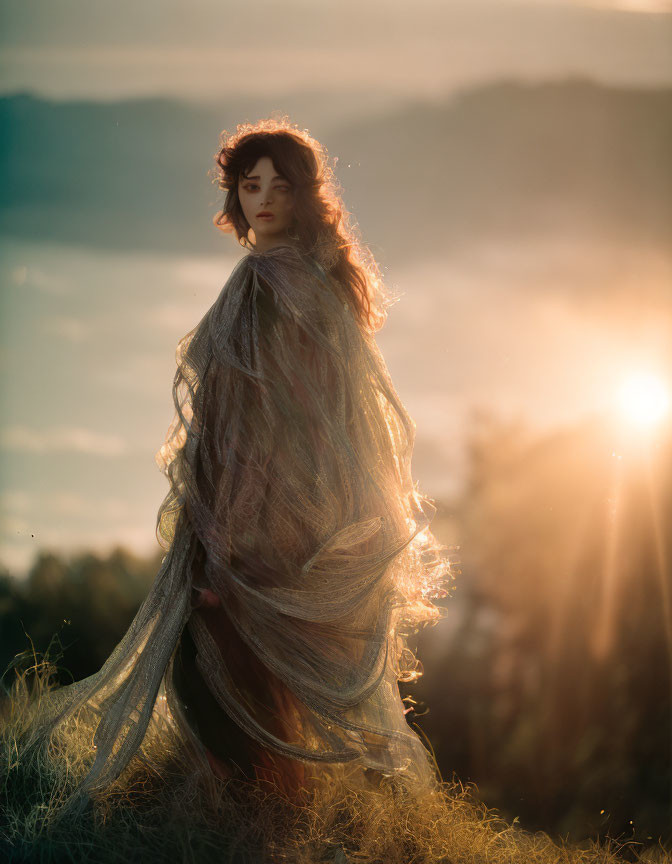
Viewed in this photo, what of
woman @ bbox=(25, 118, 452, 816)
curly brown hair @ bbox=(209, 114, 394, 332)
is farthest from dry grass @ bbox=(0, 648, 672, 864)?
curly brown hair @ bbox=(209, 114, 394, 332)

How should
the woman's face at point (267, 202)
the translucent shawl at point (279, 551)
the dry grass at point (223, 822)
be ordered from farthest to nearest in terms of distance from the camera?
the woman's face at point (267, 202)
the translucent shawl at point (279, 551)
the dry grass at point (223, 822)

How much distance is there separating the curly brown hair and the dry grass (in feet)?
6.01

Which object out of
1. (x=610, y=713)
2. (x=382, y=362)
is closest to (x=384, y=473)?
(x=382, y=362)

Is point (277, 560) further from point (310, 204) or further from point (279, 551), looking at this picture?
point (310, 204)

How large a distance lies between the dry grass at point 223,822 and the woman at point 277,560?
0.10m

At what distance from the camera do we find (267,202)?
3.49 m

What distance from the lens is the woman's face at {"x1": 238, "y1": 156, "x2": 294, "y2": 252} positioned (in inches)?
138

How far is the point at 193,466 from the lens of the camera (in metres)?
3.22

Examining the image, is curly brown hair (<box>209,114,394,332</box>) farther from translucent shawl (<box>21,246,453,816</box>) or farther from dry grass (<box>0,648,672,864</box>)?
dry grass (<box>0,648,672,864</box>)

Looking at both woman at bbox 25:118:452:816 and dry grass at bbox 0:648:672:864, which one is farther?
woman at bbox 25:118:452:816

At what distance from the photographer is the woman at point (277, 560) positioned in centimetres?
312

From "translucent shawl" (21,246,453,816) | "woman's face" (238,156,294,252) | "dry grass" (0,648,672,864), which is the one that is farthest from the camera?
"woman's face" (238,156,294,252)

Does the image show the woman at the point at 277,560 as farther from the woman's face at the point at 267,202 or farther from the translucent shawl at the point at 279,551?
the woman's face at the point at 267,202

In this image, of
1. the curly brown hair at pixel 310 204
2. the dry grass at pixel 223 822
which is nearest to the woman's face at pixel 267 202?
the curly brown hair at pixel 310 204
